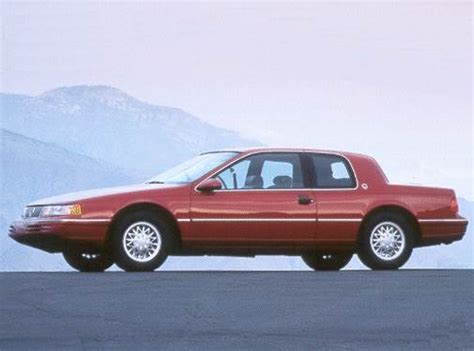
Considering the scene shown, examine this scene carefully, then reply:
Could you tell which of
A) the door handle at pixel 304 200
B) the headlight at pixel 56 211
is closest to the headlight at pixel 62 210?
the headlight at pixel 56 211

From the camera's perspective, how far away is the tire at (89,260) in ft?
66.1

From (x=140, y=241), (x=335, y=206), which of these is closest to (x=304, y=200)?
(x=335, y=206)

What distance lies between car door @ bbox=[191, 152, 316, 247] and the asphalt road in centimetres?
96

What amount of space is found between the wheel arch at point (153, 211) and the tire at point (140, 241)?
56mm

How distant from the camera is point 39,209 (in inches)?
766

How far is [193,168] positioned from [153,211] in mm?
1173

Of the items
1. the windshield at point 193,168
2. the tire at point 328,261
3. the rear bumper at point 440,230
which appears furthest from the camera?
the tire at point 328,261

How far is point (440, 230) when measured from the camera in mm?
20594

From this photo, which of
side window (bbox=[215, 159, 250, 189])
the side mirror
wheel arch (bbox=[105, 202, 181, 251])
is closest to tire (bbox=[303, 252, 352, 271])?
side window (bbox=[215, 159, 250, 189])

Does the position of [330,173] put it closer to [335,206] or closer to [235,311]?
[335,206]

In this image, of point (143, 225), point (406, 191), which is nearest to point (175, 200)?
point (143, 225)

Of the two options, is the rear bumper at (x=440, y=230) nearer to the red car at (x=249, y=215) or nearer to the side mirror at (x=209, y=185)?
the red car at (x=249, y=215)

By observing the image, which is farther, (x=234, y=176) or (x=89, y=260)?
(x=89, y=260)

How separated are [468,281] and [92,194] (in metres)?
4.78
